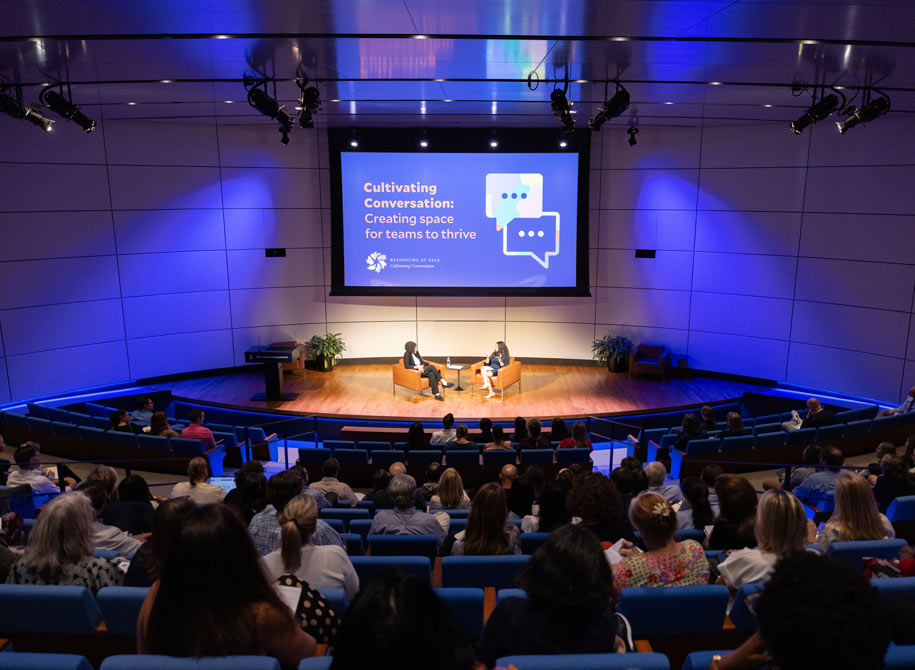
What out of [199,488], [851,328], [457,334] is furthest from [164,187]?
[851,328]

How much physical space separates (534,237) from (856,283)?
17.8 feet

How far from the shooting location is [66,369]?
10.8 m

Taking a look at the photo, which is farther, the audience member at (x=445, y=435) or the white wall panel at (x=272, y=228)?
the white wall panel at (x=272, y=228)

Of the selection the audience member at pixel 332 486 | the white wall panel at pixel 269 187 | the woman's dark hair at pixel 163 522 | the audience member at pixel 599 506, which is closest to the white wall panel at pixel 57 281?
the white wall panel at pixel 269 187

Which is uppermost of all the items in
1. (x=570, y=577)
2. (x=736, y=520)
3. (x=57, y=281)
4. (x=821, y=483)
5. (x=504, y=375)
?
(x=57, y=281)

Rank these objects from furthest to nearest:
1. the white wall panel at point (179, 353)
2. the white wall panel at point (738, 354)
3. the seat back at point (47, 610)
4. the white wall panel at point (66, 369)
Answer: the white wall panel at point (179, 353), the white wall panel at point (738, 354), the white wall panel at point (66, 369), the seat back at point (47, 610)

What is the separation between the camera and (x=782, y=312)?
11.1m

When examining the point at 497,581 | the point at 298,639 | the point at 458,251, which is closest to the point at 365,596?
the point at 298,639

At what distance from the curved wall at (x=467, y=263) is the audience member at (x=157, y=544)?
940cm

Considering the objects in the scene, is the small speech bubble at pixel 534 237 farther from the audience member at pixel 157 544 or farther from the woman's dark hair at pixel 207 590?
the woman's dark hair at pixel 207 590

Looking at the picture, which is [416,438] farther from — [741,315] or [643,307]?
[741,315]

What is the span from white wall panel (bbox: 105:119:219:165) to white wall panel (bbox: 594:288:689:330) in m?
7.86

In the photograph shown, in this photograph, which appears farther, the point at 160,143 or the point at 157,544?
the point at 160,143

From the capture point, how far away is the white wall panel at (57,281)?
1012 centimetres
